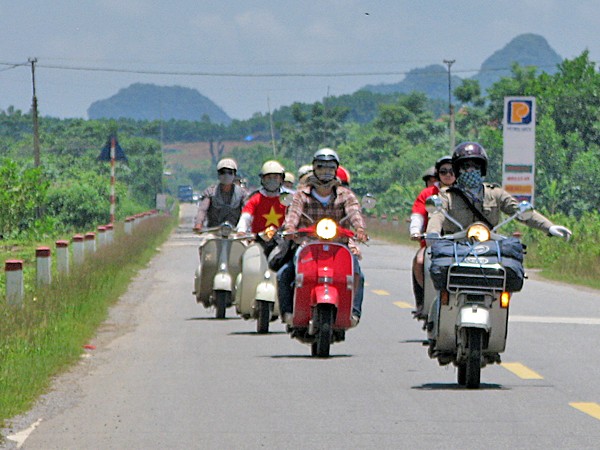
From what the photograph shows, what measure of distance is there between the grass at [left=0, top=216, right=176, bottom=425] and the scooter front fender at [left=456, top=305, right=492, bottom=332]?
3.03 meters

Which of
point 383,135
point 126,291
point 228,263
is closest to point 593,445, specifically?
point 228,263

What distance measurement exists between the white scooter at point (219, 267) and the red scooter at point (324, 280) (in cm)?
471

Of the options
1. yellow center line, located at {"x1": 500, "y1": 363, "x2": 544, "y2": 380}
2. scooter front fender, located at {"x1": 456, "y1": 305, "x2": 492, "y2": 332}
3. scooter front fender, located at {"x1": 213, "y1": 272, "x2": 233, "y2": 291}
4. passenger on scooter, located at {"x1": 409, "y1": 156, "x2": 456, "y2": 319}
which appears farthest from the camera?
scooter front fender, located at {"x1": 213, "y1": 272, "x2": 233, "y2": 291}

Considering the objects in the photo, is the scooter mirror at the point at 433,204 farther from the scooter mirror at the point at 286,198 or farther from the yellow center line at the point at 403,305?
the yellow center line at the point at 403,305

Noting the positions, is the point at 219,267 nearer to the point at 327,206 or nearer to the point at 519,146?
the point at 327,206

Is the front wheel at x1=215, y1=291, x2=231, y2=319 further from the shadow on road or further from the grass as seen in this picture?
the shadow on road

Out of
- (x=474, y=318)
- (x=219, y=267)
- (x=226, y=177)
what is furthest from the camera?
(x=219, y=267)

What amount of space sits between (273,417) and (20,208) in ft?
120

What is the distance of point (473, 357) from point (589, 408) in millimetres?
1035

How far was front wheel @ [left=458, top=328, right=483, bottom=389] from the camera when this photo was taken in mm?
11125

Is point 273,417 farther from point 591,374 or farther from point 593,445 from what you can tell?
point 591,374

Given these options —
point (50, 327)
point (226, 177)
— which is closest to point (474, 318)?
point (50, 327)

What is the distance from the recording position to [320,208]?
13.4 m

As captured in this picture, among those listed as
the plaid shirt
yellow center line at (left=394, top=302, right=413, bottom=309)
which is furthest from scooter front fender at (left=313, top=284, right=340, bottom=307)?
yellow center line at (left=394, top=302, right=413, bottom=309)
